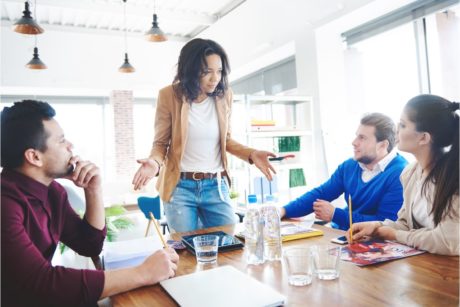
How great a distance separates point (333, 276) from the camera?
2.94ft

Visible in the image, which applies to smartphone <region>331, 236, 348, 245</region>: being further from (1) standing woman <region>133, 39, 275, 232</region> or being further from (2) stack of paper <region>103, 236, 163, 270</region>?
(2) stack of paper <region>103, 236, 163, 270</region>

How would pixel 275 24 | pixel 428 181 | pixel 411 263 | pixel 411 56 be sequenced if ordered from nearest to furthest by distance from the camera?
pixel 411 263 → pixel 428 181 → pixel 411 56 → pixel 275 24

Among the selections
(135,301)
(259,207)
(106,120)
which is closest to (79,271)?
(135,301)

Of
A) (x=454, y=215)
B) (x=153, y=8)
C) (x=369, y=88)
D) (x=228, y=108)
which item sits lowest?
(x=454, y=215)

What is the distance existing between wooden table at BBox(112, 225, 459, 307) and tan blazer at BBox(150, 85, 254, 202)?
714 mm

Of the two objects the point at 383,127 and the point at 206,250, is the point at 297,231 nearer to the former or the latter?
the point at 206,250

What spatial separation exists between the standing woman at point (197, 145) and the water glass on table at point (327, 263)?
710 millimetres

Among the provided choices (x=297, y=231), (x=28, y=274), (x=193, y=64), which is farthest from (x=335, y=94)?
(x=28, y=274)

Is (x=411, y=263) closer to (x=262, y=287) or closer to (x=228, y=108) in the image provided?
(x=262, y=287)

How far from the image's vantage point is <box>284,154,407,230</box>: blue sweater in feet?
5.57

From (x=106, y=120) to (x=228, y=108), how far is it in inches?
261

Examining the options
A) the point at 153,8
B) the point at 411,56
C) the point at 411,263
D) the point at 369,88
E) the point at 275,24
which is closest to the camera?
the point at 411,263

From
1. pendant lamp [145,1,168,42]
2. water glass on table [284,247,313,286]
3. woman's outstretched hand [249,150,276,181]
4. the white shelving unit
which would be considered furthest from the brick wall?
water glass on table [284,247,313,286]

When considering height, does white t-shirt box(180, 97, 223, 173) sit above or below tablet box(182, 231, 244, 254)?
above
